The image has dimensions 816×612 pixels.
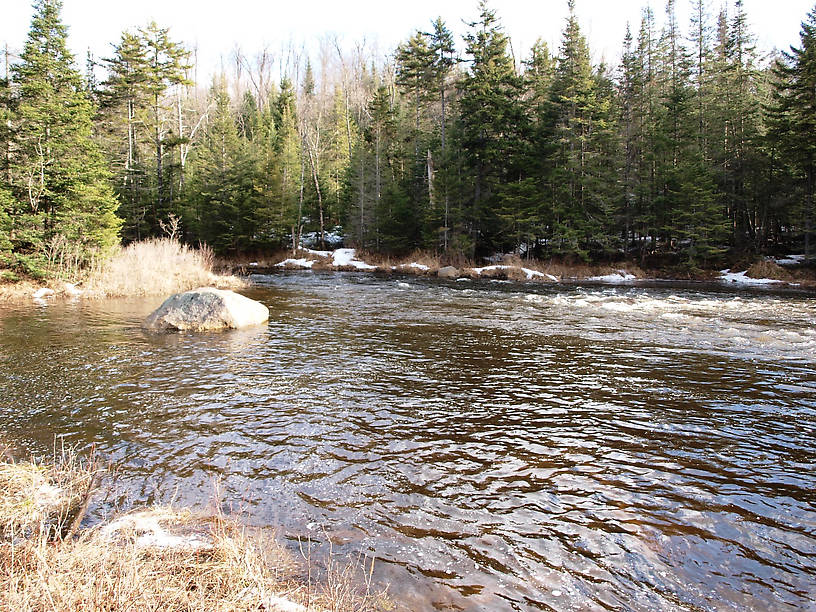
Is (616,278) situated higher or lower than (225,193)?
lower

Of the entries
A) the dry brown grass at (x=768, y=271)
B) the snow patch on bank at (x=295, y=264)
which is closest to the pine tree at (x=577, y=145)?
the dry brown grass at (x=768, y=271)

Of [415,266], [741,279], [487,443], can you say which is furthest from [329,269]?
[487,443]

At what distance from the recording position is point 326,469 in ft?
17.4

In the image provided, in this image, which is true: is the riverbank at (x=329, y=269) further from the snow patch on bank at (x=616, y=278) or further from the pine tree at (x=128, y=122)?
the pine tree at (x=128, y=122)

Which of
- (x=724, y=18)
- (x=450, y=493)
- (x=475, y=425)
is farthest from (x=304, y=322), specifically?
(x=724, y=18)

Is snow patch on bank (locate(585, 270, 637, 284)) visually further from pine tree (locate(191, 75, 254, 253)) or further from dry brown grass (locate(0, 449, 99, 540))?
dry brown grass (locate(0, 449, 99, 540))

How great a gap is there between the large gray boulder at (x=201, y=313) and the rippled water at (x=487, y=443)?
62 centimetres

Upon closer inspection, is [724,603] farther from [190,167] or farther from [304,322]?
[190,167]

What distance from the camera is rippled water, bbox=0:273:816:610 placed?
373 centimetres

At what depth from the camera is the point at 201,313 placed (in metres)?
12.7

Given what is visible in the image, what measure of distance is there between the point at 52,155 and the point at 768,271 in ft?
110

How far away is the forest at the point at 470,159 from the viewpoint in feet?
64.3

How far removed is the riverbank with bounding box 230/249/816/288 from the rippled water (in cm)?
1580

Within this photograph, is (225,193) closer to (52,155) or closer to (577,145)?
(52,155)
